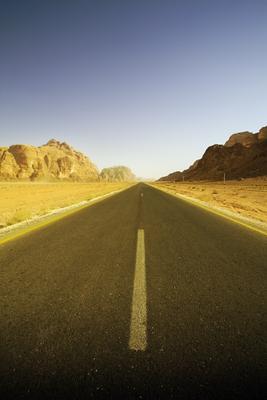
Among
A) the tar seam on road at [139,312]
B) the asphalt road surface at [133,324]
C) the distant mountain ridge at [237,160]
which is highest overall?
the distant mountain ridge at [237,160]

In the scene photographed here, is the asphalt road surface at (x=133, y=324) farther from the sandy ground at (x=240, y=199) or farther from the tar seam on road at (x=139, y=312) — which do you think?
the sandy ground at (x=240, y=199)

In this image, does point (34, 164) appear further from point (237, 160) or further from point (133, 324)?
point (133, 324)

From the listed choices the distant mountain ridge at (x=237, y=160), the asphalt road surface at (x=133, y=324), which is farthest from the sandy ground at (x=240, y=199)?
the distant mountain ridge at (x=237, y=160)

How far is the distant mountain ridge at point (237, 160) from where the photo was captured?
2772 inches

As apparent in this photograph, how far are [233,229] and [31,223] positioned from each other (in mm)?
6887

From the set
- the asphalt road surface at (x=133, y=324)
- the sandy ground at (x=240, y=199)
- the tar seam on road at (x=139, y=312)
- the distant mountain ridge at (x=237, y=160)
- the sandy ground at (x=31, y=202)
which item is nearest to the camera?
the asphalt road surface at (x=133, y=324)

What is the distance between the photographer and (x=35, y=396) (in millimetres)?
1576

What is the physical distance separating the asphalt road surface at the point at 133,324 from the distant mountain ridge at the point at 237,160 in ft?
217

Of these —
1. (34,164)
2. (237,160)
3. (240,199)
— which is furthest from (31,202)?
(34,164)

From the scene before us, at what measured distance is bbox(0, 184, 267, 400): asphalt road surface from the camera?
1.68m

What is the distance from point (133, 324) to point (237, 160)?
98.0 m

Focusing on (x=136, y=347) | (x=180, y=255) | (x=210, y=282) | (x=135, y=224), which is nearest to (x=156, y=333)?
(x=136, y=347)

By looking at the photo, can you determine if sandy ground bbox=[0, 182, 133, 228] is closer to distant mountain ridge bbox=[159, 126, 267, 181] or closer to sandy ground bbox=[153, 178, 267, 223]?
sandy ground bbox=[153, 178, 267, 223]

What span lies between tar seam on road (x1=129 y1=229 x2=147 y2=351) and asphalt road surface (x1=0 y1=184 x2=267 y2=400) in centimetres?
1
